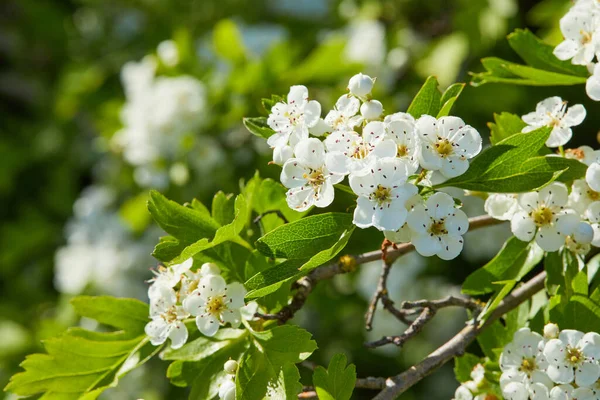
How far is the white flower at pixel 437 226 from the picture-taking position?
104 cm

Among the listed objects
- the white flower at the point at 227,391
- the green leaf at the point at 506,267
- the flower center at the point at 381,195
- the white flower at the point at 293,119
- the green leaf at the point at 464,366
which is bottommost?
the green leaf at the point at 464,366

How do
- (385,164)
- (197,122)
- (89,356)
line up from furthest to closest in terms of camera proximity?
(197,122), (89,356), (385,164)

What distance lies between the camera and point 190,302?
1.18 m

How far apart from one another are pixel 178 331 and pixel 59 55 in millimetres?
2551

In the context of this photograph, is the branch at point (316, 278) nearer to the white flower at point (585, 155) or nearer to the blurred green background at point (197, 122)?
the white flower at point (585, 155)

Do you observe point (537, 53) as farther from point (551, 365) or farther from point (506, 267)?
point (551, 365)

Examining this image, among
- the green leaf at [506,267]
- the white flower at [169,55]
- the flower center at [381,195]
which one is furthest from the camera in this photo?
the white flower at [169,55]

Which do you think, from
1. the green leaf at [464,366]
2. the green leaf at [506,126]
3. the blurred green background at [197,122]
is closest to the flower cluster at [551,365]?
the green leaf at [464,366]

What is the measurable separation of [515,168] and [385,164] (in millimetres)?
198

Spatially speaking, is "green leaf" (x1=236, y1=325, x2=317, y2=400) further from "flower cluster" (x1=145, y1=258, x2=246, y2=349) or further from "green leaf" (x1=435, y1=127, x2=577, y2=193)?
"green leaf" (x1=435, y1=127, x2=577, y2=193)

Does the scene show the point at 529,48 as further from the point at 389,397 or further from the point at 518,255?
the point at 389,397

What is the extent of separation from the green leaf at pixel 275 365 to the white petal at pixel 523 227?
0.36m

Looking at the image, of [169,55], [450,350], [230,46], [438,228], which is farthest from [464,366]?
[169,55]

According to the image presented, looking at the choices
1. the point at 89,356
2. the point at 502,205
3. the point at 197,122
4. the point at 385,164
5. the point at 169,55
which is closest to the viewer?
the point at 385,164
